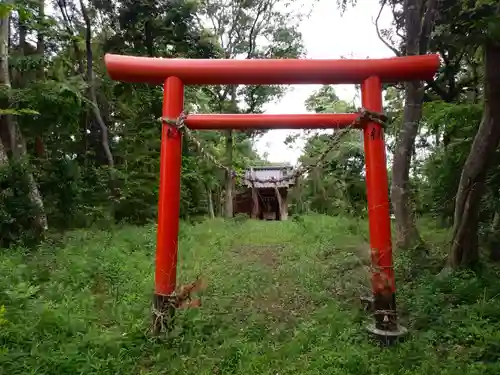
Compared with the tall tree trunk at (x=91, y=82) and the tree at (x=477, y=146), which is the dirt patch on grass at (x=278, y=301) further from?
the tall tree trunk at (x=91, y=82)

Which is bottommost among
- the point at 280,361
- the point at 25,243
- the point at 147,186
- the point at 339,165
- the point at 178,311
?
the point at 280,361

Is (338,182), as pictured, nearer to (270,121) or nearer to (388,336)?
(270,121)

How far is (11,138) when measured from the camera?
9.43m

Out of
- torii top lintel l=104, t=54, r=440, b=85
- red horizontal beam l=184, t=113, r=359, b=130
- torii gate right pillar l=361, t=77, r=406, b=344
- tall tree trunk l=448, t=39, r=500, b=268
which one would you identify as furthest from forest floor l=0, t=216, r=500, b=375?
torii top lintel l=104, t=54, r=440, b=85

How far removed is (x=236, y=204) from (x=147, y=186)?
11.7m

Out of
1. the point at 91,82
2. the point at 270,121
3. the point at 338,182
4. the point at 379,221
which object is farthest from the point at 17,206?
the point at 338,182

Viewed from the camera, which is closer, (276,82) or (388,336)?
(388,336)

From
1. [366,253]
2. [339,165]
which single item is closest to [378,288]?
[366,253]

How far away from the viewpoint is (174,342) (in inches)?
174

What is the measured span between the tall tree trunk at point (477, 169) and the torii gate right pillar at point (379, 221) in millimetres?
1907

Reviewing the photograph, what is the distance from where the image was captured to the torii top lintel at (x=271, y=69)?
456 centimetres

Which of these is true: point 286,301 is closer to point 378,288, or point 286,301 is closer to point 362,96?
point 378,288

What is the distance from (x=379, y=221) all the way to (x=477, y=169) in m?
2.20

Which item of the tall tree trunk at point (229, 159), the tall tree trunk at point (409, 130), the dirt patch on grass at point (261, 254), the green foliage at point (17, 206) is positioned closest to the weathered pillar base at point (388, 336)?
the dirt patch on grass at point (261, 254)
